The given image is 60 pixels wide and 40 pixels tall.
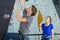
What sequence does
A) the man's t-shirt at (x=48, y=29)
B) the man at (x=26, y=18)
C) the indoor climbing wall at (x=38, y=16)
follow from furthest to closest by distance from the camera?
1. the indoor climbing wall at (x=38, y=16)
2. the man's t-shirt at (x=48, y=29)
3. the man at (x=26, y=18)

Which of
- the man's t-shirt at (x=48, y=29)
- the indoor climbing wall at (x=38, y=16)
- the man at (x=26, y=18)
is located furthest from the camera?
the indoor climbing wall at (x=38, y=16)

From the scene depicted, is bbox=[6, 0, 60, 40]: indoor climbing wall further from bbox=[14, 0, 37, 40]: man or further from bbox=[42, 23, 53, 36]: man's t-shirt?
bbox=[14, 0, 37, 40]: man

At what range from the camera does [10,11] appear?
494cm

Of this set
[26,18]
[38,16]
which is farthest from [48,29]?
[38,16]

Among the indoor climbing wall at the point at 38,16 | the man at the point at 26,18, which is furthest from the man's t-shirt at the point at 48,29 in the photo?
the indoor climbing wall at the point at 38,16

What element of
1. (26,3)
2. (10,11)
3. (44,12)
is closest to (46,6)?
(44,12)

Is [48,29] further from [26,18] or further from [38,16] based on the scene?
[38,16]

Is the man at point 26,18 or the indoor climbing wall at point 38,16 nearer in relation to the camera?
the man at point 26,18

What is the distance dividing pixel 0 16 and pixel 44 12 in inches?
44.3

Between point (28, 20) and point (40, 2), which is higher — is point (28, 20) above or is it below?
below

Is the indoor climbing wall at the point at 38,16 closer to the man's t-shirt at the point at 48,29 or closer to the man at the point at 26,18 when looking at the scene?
the man's t-shirt at the point at 48,29

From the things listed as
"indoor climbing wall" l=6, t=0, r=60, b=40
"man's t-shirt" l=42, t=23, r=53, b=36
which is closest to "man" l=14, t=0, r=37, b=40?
"man's t-shirt" l=42, t=23, r=53, b=36

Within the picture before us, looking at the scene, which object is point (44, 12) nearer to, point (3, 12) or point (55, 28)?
point (55, 28)

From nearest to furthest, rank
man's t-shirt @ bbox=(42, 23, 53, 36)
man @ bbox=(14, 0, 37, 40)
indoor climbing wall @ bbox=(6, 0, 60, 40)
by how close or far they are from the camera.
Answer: man @ bbox=(14, 0, 37, 40)
man's t-shirt @ bbox=(42, 23, 53, 36)
indoor climbing wall @ bbox=(6, 0, 60, 40)
